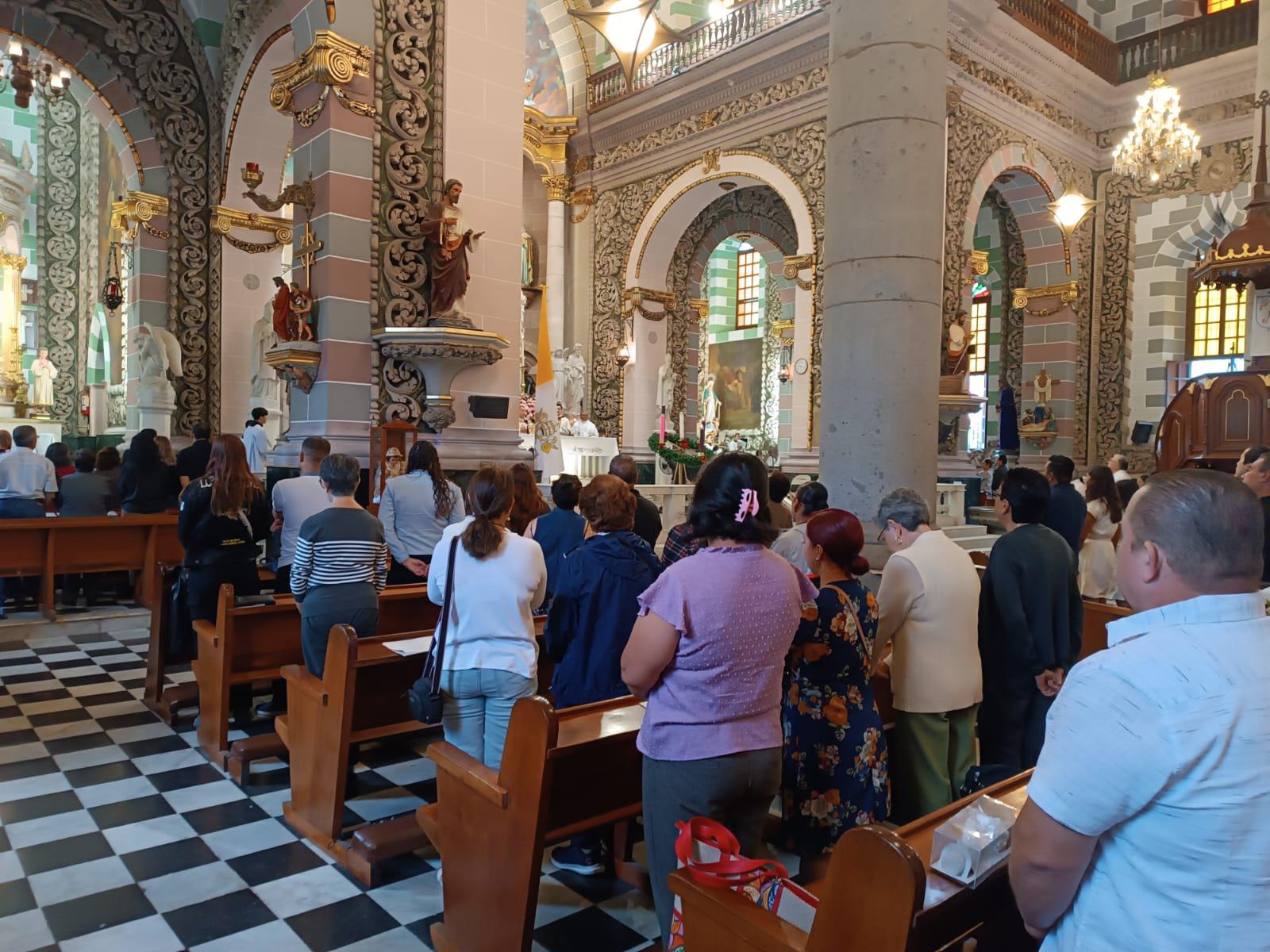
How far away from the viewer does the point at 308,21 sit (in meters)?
7.20

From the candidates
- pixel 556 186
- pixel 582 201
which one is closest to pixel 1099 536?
pixel 582 201

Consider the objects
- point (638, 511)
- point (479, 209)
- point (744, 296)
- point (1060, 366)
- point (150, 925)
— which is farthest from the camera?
point (744, 296)

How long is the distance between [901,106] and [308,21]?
18.4ft

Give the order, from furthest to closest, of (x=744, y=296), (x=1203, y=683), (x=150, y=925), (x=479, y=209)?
(x=744, y=296)
(x=479, y=209)
(x=150, y=925)
(x=1203, y=683)

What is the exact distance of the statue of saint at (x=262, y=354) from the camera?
32.7 feet

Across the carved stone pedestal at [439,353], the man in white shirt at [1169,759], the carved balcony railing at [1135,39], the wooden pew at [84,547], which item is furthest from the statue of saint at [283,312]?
the carved balcony railing at [1135,39]

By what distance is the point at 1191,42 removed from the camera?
13.3m

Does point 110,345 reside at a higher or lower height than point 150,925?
higher

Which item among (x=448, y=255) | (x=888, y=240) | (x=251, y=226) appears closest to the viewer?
(x=888, y=240)

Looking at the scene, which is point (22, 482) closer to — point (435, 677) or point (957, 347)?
point (435, 677)

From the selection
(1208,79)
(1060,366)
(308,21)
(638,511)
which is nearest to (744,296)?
(1060,366)

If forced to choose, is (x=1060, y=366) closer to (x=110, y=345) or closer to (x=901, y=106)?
(x=901, y=106)

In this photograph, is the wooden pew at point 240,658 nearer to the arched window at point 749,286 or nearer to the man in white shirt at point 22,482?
the man in white shirt at point 22,482

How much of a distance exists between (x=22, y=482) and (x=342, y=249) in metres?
3.48
